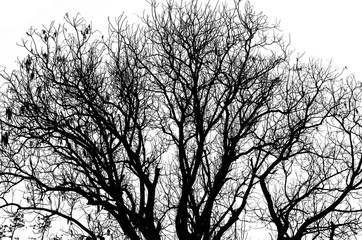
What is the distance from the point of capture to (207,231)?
13172 mm

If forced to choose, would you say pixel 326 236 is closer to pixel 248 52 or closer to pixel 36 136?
pixel 248 52

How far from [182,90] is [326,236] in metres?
4.96

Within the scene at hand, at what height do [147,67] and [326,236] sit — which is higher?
[147,67]

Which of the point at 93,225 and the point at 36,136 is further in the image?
the point at 93,225

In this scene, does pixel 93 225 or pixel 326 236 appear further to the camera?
pixel 93 225

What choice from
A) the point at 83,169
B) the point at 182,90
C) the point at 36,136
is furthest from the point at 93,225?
the point at 182,90

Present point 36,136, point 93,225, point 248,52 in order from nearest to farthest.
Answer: point 36,136 → point 248,52 → point 93,225

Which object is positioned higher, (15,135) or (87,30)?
(87,30)

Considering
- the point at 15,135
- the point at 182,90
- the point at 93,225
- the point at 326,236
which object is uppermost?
the point at 182,90

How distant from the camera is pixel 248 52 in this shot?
13914 millimetres

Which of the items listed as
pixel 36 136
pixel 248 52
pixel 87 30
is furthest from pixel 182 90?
pixel 36 136

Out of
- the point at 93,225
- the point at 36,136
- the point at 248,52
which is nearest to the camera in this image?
the point at 36,136

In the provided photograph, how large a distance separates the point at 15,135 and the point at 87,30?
299 cm

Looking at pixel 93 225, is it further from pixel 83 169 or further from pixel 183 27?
pixel 183 27
